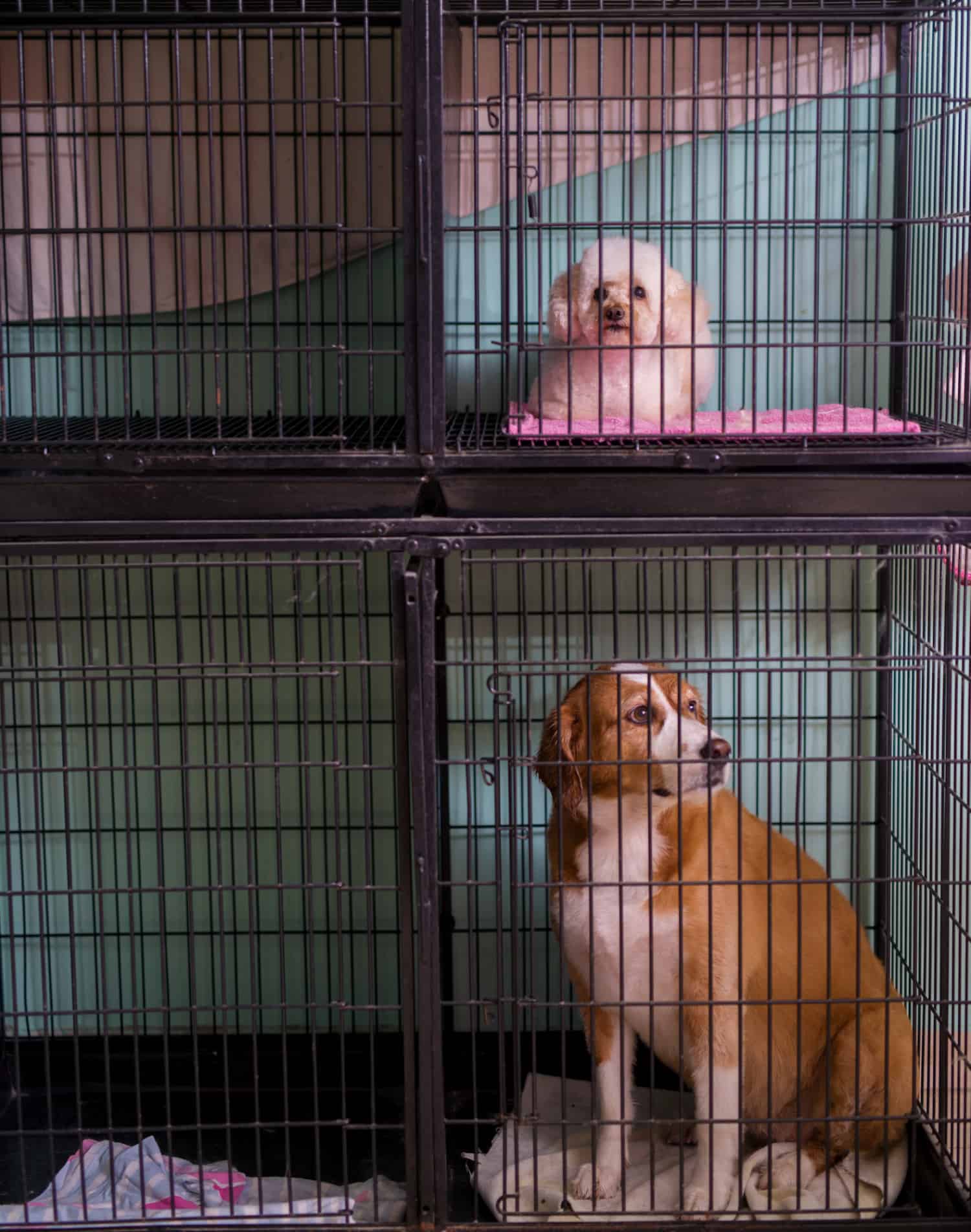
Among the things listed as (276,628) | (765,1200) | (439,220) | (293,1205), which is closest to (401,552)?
(439,220)

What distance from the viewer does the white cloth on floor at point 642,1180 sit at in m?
2.07

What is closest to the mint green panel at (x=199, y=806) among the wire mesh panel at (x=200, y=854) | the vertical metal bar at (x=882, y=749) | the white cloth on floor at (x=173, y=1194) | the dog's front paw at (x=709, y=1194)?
the wire mesh panel at (x=200, y=854)

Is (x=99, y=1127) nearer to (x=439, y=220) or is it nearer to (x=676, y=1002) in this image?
(x=676, y=1002)

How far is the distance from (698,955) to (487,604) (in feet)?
2.77

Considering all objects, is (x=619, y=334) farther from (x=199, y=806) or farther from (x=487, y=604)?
(x=199, y=806)

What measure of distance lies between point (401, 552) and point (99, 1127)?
124 cm

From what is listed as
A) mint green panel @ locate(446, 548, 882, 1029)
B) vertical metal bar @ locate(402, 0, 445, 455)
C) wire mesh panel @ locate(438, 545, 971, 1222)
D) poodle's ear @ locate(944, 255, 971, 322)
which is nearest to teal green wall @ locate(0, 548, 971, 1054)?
mint green panel @ locate(446, 548, 882, 1029)

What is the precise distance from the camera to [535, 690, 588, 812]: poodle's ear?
6.88 ft

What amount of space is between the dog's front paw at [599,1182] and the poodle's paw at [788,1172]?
221 mm

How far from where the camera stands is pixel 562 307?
7.72 feet

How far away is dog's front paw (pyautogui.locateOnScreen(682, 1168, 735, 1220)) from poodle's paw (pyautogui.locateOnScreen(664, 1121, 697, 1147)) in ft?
0.34

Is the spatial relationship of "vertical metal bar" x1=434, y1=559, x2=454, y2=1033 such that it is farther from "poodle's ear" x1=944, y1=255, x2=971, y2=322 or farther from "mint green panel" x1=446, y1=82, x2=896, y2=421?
"poodle's ear" x1=944, y1=255, x2=971, y2=322

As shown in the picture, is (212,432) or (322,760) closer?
(212,432)

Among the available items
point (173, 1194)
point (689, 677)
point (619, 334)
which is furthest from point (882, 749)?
point (173, 1194)
